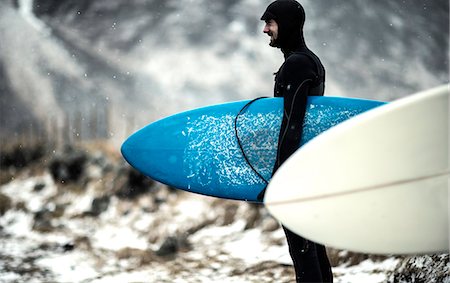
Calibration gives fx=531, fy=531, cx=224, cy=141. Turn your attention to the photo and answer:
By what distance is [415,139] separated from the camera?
1746 mm

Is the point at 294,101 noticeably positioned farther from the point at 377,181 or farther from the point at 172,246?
the point at 172,246

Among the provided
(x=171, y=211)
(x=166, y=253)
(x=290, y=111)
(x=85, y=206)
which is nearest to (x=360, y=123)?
(x=290, y=111)

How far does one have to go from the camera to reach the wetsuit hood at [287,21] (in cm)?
213

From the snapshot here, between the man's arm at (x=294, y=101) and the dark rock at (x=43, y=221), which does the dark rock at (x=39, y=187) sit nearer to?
the dark rock at (x=43, y=221)

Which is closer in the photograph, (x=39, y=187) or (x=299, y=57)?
(x=299, y=57)

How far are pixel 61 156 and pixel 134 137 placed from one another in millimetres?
5227

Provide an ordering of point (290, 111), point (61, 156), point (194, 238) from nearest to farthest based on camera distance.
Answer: point (290, 111)
point (194, 238)
point (61, 156)

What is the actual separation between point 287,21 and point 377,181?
2.49 feet

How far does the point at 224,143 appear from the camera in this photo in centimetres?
264

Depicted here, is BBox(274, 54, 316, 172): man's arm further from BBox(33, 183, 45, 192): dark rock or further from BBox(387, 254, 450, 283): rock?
BBox(33, 183, 45, 192): dark rock

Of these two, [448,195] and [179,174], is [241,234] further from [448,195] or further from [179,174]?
[448,195]

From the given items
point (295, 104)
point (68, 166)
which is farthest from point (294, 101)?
point (68, 166)

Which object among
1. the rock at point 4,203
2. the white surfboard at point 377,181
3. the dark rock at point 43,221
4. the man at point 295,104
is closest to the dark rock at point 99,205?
the dark rock at point 43,221

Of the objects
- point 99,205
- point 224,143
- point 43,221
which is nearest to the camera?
point 224,143
